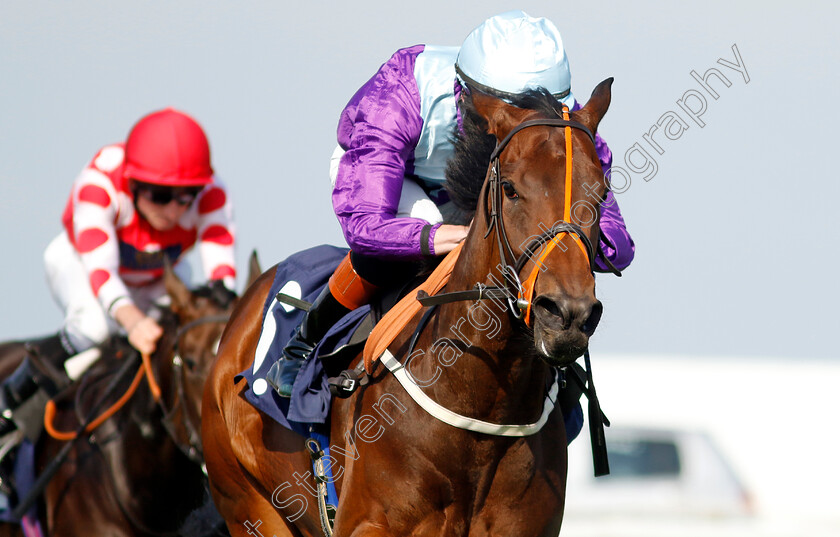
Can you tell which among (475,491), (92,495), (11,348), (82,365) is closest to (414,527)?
(475,491)

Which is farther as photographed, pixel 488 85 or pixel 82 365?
pixel 82 365

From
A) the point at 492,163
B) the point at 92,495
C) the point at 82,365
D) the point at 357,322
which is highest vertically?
the point at 492,163

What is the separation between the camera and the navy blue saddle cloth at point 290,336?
147 inches

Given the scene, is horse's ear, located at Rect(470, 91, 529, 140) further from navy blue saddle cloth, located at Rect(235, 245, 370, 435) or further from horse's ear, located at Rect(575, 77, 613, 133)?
navy blue saddle cloth, located at Rect(235, 245, 370, 435)

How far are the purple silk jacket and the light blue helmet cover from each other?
0.89ft

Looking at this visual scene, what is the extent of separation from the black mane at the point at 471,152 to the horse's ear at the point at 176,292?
2.76m

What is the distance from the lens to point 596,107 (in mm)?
3076

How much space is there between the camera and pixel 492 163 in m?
2.96

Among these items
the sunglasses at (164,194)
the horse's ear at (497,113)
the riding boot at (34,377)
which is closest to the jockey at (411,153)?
the horse's ear at (497,113)

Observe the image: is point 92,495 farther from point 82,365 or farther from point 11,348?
point 11,348

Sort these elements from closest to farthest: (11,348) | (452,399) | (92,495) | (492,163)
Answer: (492,163), (452,399), (92,495), (11,348)

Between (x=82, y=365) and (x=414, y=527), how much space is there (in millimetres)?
3641

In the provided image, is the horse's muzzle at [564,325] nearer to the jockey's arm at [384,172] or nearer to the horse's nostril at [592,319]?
the horse's nostril at [592,319]

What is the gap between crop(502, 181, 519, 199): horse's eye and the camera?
9.40ft
